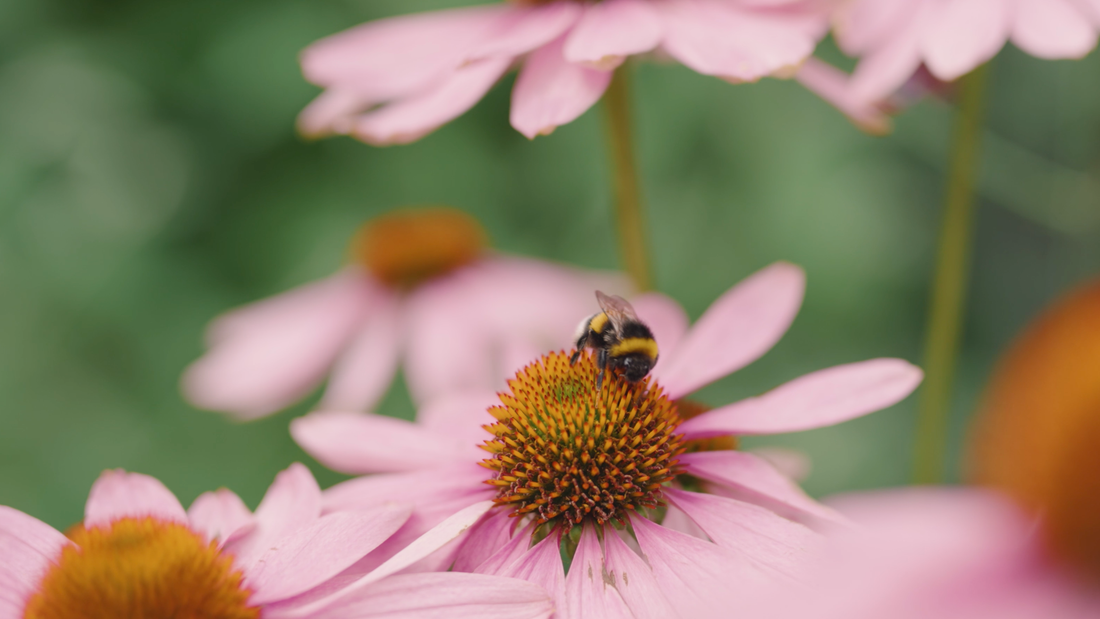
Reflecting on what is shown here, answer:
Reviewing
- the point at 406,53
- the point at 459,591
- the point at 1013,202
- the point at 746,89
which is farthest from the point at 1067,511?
the point at 746,89

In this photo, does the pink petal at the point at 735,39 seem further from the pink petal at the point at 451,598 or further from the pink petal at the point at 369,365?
the pink petal at the point at 369,365

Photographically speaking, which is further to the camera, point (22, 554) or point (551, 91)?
point (551, 91)

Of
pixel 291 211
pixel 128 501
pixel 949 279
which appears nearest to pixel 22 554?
pixel 128 501

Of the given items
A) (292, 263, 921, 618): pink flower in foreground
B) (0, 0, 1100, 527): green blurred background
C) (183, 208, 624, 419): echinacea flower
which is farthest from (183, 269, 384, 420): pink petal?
(292, 263, 921, 618): pink flower in foreground

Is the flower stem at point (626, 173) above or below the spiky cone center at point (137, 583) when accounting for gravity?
above

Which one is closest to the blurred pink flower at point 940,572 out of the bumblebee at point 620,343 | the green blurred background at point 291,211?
the bumblebee at point 620,343

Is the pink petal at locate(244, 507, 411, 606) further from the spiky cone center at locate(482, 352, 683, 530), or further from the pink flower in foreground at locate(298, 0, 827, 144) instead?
the pink flower in foreground at locate(298, 0, 827, 144)

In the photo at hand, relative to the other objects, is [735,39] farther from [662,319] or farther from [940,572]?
[940,572]
